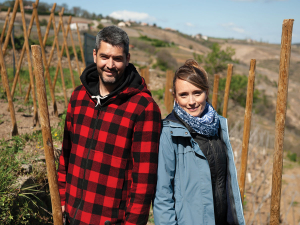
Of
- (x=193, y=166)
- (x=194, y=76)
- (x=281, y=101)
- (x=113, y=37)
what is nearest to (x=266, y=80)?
(x=281, y=101)

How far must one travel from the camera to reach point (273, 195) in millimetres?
1757

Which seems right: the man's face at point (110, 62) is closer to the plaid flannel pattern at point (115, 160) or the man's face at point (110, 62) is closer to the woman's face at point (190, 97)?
the plaid flannel pattern at point (115, 160)

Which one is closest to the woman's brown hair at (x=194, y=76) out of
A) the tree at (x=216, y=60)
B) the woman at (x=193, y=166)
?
the woman at (x=193, y=166)

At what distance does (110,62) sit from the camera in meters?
1.31

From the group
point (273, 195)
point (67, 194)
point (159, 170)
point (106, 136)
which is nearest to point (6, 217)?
point (67, 194)

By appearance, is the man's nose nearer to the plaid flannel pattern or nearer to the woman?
the plaid flannel pattern

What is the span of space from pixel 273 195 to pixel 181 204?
31.9 inches

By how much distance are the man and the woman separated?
73mm

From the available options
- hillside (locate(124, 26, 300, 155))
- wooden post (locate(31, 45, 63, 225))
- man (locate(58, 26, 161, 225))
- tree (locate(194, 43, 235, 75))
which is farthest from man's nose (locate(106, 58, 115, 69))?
tree (locate(194, 43, 235, 75))

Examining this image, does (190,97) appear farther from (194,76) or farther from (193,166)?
(193,166)

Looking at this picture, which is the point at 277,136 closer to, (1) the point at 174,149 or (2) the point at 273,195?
(2) the point at 273,195

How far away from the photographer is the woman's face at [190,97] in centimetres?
140

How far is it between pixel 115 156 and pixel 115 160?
0.07 ft

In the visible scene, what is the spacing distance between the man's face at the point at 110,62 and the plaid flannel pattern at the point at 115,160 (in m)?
0.11
